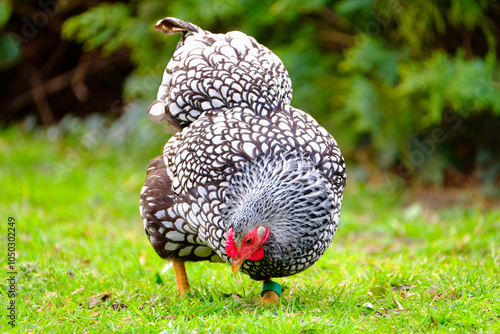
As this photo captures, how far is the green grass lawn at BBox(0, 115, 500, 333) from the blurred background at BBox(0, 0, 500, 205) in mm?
569

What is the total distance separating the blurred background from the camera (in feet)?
20.6

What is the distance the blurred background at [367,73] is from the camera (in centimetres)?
628

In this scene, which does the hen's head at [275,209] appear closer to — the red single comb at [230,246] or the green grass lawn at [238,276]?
the red single comb at [230,246]

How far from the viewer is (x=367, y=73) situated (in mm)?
7027

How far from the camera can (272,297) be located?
134 inches

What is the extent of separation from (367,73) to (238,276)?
3.77m

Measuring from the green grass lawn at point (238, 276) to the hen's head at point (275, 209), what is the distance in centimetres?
35

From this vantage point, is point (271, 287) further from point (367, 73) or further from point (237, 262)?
point (367, 73)

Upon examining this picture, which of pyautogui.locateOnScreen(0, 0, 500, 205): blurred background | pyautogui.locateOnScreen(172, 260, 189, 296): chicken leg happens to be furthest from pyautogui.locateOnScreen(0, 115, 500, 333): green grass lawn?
pyautogui.locateOnScreen(0, 0, 500, 205): blurred background

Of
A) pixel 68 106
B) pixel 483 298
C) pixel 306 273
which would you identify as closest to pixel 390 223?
pixel 306 273

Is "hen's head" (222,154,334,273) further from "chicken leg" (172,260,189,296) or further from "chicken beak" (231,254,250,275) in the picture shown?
"chicken leg" (172,260,189,296)

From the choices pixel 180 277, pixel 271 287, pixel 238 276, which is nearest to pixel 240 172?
pixel 271 287

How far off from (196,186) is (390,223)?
316cm

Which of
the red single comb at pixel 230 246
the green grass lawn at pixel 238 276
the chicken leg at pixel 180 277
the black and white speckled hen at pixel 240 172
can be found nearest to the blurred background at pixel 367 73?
the green grass lawn at pixel 238 276
